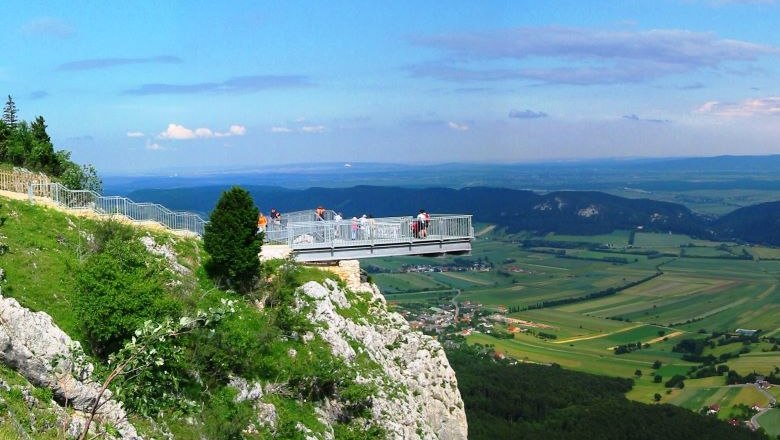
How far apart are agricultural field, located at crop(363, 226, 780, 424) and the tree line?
61.2 metres

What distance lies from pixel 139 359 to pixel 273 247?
17.5 metres

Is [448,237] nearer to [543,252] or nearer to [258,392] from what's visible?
[258,392]

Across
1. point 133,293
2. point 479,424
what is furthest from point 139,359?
point 479,424

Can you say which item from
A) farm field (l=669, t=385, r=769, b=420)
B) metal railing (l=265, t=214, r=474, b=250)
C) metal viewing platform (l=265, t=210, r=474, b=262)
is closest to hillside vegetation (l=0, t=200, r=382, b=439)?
metal viewing platform (l=265, t=210, r=474, b=262)

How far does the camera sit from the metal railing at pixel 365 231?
90.5ft

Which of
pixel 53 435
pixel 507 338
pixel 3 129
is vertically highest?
pixel 3 129

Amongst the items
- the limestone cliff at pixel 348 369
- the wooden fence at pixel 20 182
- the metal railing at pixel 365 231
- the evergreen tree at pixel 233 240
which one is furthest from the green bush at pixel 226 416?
the wooden fence at pixel 20 182

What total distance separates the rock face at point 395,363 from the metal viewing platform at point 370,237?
7.31 ft

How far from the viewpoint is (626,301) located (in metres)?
130

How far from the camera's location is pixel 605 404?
6544cm

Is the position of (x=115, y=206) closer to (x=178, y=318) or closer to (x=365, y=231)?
(x=365, y=231)

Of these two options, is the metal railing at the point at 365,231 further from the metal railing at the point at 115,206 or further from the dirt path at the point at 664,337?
the dirt path at the point at 664,337

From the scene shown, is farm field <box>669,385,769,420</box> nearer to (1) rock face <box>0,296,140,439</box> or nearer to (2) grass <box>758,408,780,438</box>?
(2) grass <box>758,408,780,438</box>

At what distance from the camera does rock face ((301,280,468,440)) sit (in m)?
21.7
